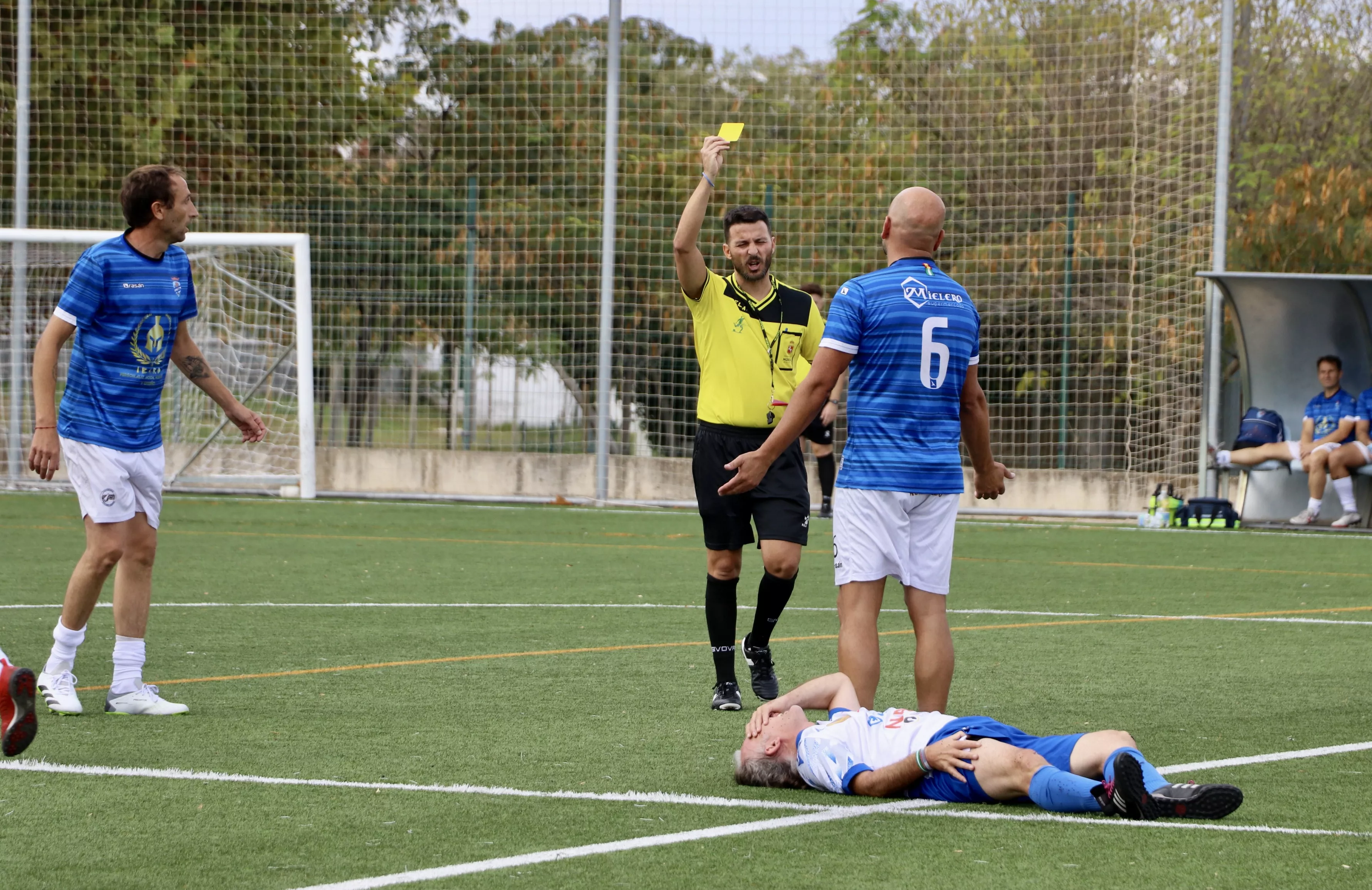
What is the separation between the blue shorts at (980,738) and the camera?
4.65 meters

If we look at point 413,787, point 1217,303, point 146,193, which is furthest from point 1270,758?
point 1217,303

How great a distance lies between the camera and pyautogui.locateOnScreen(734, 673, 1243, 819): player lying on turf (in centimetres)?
439

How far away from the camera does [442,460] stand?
1970 cm

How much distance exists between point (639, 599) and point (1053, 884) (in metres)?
6.46

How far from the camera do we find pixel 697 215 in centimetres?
636

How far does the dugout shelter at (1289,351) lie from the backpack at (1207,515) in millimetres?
543

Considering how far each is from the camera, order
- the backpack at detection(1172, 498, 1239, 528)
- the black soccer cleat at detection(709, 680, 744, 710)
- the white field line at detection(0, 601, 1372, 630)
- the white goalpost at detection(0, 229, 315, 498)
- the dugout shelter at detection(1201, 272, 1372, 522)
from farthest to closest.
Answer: the white goalpost at detection(0, 229, 315, 498), the dugout shelter at detection(1201, 272, 1372, 522), the backpack at detection(1172, 498, 1239, 528), the white field line at detection(0, 601, 1372, 630), the black soccer cleat at detection(709, 680, 744, 710)

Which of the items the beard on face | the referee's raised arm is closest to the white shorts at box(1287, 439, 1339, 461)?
the beard on face

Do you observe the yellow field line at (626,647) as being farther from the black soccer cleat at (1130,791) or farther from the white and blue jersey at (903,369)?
the black soccer cleat at (1130,791)

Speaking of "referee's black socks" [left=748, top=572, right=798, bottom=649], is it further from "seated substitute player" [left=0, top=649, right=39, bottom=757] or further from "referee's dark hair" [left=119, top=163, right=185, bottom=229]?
"seated substitute player" [left=0, top=649, right=39, bottom=757]

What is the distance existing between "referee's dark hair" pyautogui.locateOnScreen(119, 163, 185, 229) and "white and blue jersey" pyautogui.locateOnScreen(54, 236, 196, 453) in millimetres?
145

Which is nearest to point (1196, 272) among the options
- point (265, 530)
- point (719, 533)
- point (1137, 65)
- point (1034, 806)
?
point (1137, 65)

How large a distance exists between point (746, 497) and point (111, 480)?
246 cm

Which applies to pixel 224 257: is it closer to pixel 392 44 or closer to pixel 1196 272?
pixel 392 44
